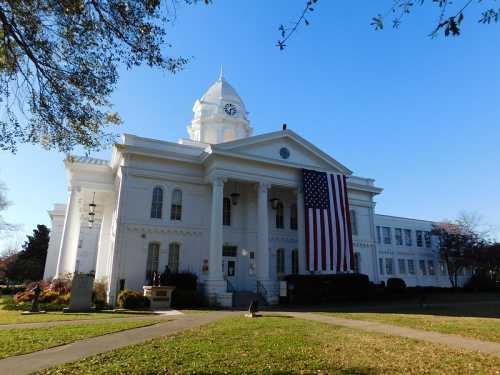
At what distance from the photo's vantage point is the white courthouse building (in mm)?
22656

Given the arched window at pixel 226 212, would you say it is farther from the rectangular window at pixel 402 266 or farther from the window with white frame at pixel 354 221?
the rectangular window at pixel 402 266

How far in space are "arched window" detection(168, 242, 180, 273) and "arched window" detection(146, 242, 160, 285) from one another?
0.81m

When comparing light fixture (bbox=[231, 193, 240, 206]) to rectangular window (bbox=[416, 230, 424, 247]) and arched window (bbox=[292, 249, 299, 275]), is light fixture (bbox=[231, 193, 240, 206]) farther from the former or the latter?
rectangular window (bbox=[416, 230, 424, 247])

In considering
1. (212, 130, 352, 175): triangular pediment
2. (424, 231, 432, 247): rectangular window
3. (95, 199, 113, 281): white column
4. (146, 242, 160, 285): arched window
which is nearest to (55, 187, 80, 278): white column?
(95, 199, 113, 281): white column

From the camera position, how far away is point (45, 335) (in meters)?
9.37

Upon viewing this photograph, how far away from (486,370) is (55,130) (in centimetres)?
1177

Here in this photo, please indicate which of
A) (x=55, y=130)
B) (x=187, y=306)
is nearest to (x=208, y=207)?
(x=187, y=306)

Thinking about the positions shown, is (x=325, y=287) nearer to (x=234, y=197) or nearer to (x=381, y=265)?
(x=234, y=197)

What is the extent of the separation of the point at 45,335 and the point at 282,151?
20513 mm

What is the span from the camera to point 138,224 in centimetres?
Answer: 2289

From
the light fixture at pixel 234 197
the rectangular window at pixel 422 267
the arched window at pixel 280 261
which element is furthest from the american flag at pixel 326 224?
the rectangular window at pixel 422 267

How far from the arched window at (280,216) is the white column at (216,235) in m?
6.83

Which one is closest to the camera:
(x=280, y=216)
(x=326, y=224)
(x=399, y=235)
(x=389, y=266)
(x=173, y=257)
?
(x=173, y=257)

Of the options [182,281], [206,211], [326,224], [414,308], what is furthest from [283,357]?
[326,224]
